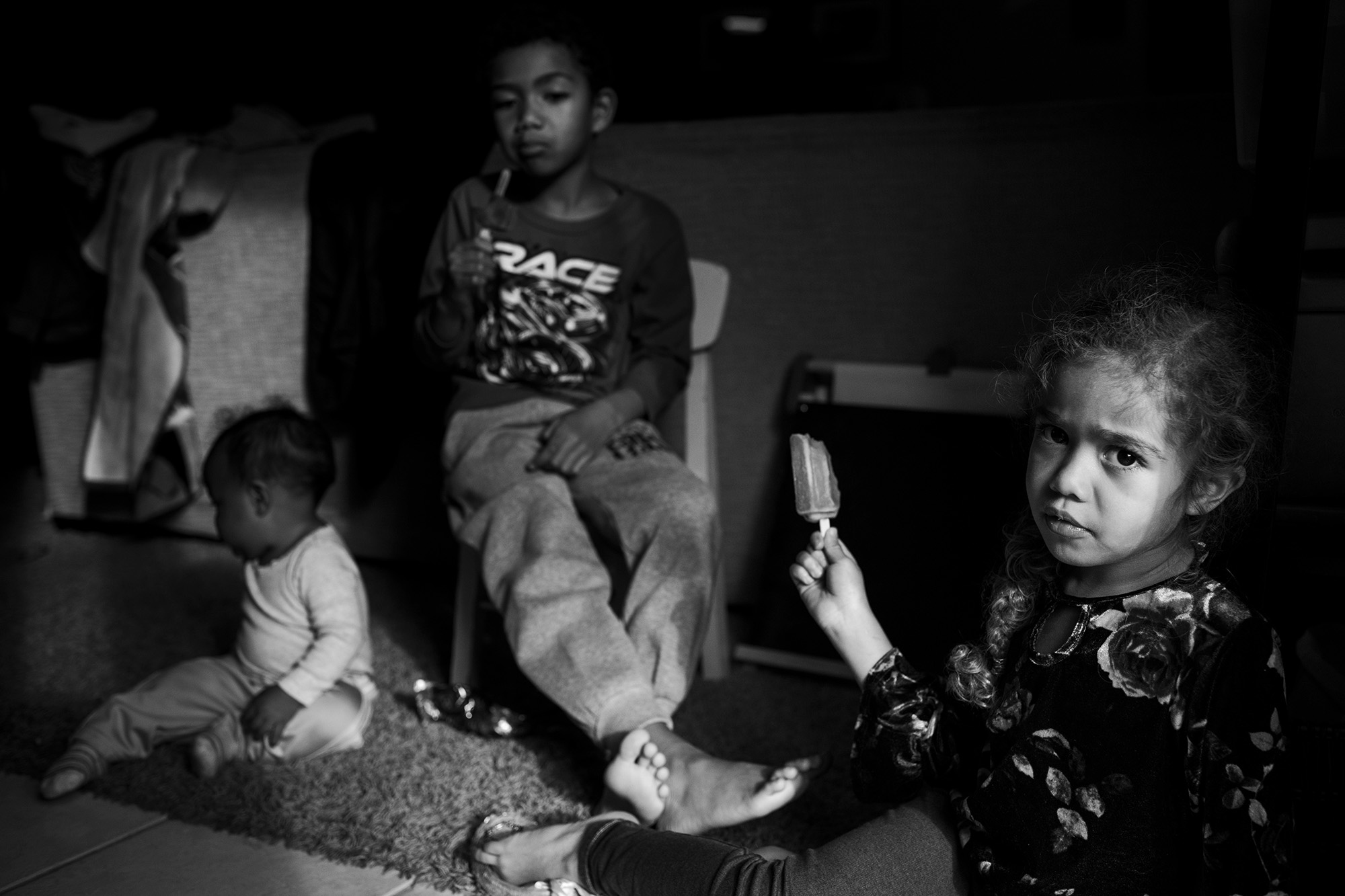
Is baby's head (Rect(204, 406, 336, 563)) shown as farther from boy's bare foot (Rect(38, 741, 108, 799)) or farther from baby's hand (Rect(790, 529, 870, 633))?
baby's hand (Rect(790, 529, 870, 633))

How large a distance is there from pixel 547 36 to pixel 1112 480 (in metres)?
0.96

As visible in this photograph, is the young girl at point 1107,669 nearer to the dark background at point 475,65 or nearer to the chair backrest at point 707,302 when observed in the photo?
the chair backrest at point 707,302

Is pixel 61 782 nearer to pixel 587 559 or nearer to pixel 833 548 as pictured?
pixel 587 559

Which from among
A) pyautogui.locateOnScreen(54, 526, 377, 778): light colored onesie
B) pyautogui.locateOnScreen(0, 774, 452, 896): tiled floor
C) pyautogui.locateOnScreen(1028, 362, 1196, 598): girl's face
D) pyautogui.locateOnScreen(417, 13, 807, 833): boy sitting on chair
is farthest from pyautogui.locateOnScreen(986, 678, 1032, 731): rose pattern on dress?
pyautogui.locateOnScreen(54, 526, 377, 778): light colored onesie

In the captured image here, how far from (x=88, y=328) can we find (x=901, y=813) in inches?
74.4

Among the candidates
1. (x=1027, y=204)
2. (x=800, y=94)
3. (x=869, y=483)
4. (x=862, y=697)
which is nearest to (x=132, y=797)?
(x=862, y=697)

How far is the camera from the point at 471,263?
1447 millimetres

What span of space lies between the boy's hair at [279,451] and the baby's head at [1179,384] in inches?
35.6

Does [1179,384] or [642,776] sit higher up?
[1179,384]

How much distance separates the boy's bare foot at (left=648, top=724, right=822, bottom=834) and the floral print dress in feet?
0.57

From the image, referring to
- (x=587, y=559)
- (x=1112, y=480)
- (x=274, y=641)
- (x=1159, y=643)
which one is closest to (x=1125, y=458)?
(x=1112, y=480)

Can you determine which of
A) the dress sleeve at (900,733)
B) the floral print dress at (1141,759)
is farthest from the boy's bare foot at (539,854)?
the floral print dress at (1141,759)

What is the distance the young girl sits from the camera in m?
0.78

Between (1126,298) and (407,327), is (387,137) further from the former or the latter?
(1126,298)
